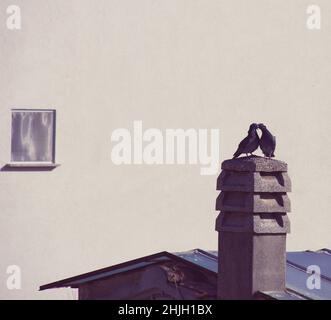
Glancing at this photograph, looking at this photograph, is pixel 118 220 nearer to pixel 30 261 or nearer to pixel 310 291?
pixel 30 261

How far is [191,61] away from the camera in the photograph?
3062cm

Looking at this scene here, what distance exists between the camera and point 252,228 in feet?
65.6

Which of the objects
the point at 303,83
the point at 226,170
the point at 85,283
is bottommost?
the point at 85,283

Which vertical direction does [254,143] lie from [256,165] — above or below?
above

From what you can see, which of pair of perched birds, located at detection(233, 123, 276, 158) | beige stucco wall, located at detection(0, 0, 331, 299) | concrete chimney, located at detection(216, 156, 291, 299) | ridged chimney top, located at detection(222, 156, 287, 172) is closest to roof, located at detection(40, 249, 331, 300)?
concrete chimney, located at detection(216, 156, 291, 299)

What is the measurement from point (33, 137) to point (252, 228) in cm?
1124

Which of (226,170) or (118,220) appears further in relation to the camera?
(118,220)

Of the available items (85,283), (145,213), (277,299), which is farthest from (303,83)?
(277,299)

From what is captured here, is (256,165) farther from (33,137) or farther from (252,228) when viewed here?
(33,137)

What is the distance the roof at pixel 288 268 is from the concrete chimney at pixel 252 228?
394 millimetres

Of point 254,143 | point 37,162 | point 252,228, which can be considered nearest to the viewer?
point 252,228

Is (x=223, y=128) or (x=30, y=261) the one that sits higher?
(x=223, y=128)

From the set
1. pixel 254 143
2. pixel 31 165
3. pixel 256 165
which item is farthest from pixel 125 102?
pixel 256 165

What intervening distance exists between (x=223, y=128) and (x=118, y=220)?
122 inches
